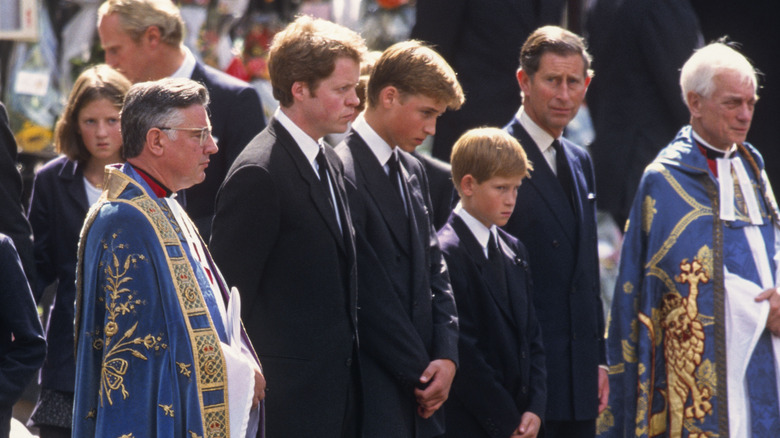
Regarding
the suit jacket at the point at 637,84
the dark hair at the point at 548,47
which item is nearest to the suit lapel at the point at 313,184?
the dark hair at the point at 548,47

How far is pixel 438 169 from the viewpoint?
520 cm

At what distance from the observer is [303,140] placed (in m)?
3.89

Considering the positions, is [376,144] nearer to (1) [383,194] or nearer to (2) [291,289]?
(1) [383,194]

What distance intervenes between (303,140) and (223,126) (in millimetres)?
1131

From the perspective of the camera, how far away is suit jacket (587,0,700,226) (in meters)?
6.46

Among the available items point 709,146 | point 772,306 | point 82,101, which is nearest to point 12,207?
point 82,101

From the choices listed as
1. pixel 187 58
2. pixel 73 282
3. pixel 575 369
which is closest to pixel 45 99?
pixel 187 58

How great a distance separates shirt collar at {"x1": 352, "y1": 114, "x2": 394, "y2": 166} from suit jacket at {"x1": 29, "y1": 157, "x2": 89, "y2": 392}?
1.18m

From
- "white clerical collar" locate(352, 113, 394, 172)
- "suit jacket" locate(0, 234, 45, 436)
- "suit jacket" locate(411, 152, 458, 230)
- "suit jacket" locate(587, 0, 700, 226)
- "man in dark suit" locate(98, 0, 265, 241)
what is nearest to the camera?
"suit jacket" locate(0, 234, 45, 436)

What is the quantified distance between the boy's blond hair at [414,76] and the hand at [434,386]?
92 cm

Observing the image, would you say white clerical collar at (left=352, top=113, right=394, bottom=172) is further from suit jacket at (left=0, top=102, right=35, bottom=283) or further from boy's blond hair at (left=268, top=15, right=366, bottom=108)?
suit jacket at (left=0, top=102, right=35, bottom=283)

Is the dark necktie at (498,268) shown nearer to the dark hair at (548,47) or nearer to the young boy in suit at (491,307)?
the young boy in suit at (491,307)

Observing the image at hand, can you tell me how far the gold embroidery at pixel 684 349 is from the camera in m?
5.08

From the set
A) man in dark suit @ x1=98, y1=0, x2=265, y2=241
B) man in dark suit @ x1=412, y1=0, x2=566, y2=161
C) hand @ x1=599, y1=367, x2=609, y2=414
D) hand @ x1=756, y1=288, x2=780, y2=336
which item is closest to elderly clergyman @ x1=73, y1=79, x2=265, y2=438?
man in dark suit @ x1=98, y1=0, x2=265, y2=241
